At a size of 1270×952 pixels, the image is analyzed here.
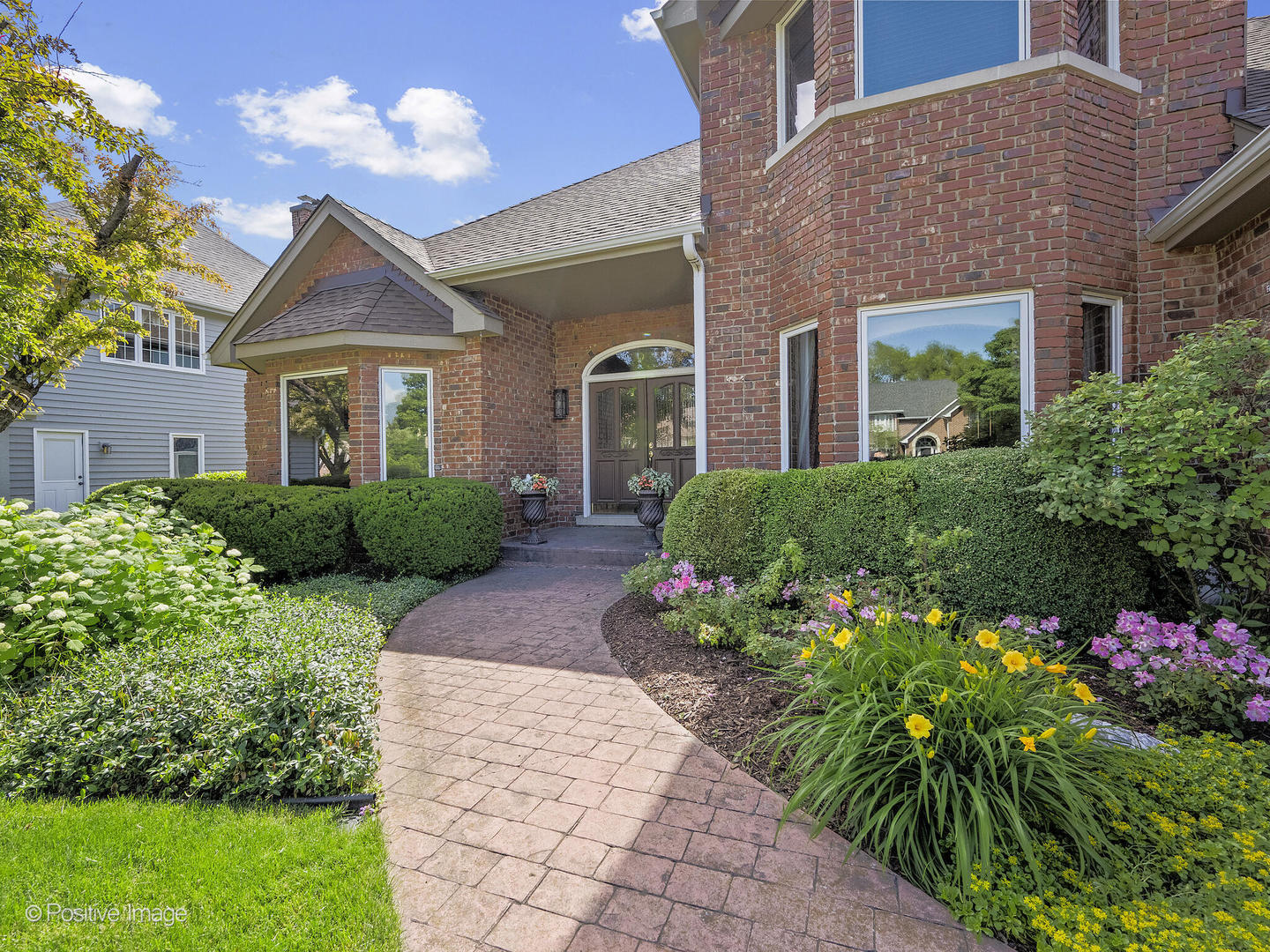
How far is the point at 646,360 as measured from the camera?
30.2ft

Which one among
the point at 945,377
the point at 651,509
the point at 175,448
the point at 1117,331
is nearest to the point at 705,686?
the point at 945,377

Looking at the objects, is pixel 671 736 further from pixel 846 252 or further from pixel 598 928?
pixel 846 252

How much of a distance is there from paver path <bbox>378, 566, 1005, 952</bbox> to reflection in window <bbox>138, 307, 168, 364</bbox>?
14130mm

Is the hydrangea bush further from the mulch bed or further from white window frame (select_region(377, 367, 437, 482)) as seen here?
white window frame (select_region(377, 367, 437, 482))

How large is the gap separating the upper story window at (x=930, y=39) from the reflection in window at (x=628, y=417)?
5106mm

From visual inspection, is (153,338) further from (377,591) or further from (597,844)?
(597,844)

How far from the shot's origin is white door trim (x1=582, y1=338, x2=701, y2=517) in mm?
9031

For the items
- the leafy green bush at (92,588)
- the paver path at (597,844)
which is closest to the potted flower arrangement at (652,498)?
the paver path at (597,844)

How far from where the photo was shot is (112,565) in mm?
3605

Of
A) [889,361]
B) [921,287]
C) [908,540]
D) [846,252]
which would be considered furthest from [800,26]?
[908,540]

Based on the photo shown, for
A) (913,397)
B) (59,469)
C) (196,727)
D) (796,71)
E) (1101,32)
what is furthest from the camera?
(59,469)

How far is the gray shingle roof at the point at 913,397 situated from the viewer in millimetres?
5008

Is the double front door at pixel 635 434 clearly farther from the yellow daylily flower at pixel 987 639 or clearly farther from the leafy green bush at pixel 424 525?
the yellow daylily flower at pixel 987 639

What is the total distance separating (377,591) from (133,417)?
1134 cm
